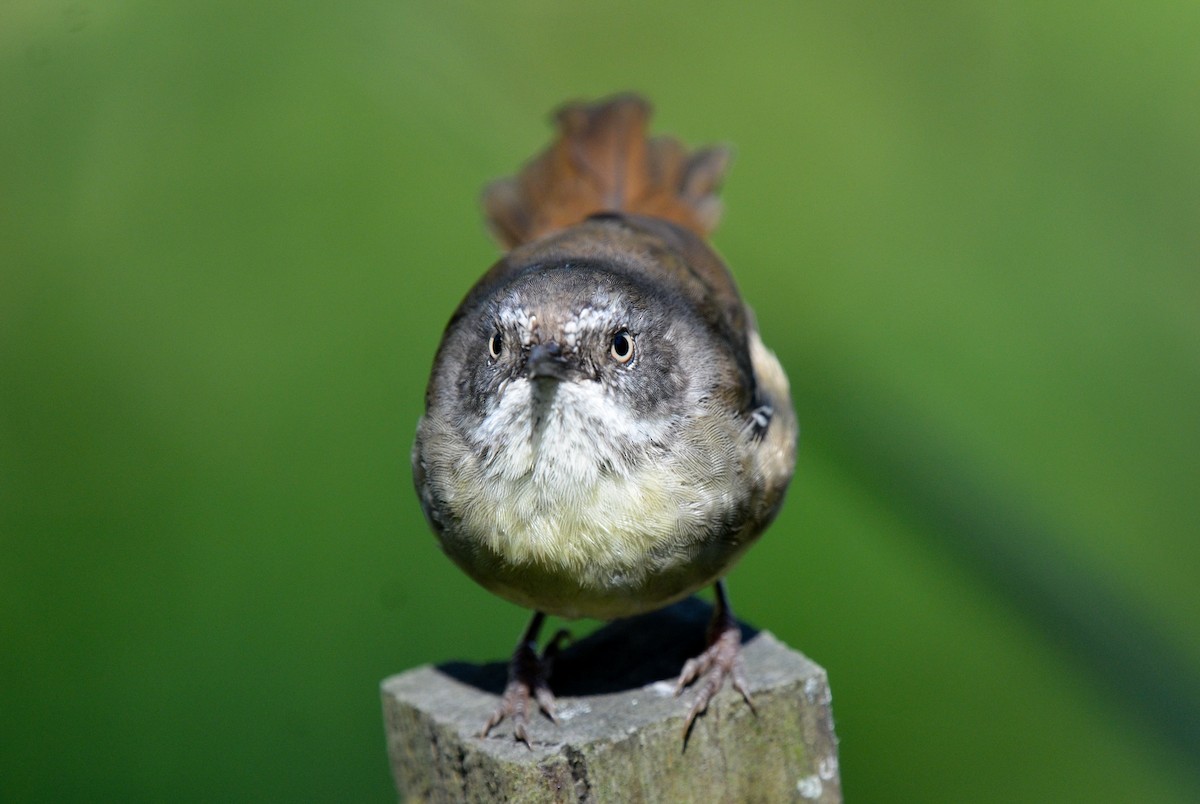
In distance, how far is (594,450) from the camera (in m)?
2.72

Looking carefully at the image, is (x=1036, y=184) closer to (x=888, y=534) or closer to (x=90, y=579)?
(x=888, y=534)

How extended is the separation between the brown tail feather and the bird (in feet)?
3.27

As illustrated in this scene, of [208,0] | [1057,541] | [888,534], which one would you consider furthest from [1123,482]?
[208,0]

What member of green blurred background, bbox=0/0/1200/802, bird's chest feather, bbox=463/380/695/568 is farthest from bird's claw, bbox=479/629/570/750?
green blurred background, bbox=0/0/1200/802

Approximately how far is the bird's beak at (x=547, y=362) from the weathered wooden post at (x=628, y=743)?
717 millimetres

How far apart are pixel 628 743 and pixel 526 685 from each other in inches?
16.3

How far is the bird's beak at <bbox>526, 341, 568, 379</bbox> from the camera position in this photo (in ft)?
8.61

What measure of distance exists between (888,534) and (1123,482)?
1.17 meters

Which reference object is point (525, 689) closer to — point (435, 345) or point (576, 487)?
point (576, 487)

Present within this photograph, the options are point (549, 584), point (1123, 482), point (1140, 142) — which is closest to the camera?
point (549, 584)

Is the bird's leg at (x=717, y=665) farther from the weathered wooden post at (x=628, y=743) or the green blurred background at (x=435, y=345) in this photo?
the green blurred background at (x=435, y=345)

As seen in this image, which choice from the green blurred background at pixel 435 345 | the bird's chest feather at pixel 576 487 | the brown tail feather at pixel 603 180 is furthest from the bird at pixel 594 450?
the green blurred background at pixel 435 345

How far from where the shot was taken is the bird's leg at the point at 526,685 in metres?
2.57

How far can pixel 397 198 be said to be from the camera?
17.4 feet
